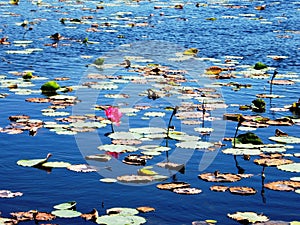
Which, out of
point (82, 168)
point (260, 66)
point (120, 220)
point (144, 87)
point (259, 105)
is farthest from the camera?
point (260, 66)

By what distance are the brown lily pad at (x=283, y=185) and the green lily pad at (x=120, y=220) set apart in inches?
55.5

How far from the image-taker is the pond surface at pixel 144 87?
5613mm

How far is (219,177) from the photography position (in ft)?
20.1

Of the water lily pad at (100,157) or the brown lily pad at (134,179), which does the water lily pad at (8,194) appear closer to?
the brown lily pad at (134,179)

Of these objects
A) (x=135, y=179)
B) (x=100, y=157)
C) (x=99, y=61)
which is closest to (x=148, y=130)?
(x=100, y=157)

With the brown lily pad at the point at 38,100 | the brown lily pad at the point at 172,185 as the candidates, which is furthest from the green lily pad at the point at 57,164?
the brown lily pad at the point at 38,100

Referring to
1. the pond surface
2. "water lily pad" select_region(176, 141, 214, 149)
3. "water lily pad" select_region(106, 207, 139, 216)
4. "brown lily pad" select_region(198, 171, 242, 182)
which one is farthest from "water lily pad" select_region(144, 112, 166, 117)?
"water lily pad" select_region(106, 207, 139, 216)

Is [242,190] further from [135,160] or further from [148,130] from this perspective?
[148,130]

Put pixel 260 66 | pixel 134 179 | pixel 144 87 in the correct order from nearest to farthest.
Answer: pixel 134 179, pixel 144 87, pixel 260 66

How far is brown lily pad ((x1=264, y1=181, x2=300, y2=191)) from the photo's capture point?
19.3ft

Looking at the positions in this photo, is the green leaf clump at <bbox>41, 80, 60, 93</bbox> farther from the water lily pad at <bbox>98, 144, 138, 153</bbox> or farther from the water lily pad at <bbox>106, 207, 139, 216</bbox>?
the water lily pad at <bbox>106, 207, 139, 216</bbox>

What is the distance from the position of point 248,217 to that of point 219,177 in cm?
98

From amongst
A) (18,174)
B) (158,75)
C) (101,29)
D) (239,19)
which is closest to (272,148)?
(18,174)

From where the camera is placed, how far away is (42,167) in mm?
6348
